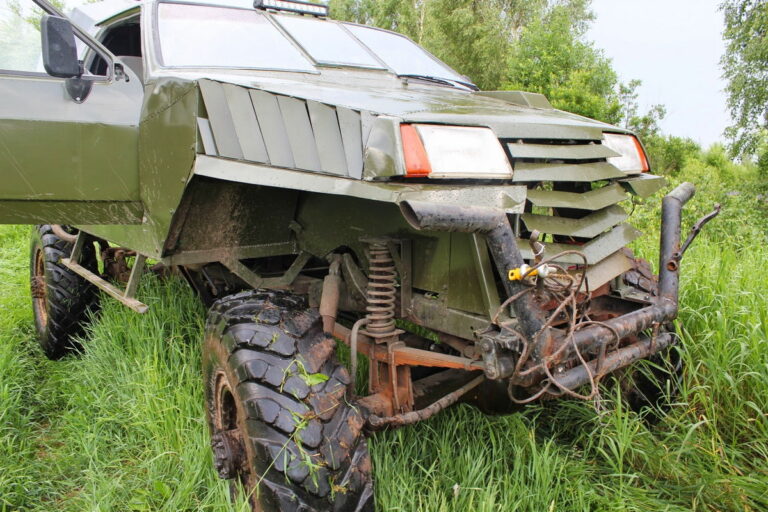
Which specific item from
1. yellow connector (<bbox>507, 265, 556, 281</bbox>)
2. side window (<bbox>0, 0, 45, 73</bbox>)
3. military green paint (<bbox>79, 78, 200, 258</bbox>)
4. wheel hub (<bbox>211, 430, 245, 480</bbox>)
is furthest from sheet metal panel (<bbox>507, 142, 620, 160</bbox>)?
side window (<bbox>0, 0, 45, 73</bbox>)

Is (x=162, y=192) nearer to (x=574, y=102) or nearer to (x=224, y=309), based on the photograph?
(x=224, y=309)

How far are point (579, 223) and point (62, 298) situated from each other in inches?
132

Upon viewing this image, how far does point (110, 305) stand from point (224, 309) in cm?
202

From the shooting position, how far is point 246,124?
6.86ft

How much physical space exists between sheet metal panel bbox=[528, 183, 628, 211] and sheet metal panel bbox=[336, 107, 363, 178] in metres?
0.59

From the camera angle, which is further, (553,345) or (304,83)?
(304,83)

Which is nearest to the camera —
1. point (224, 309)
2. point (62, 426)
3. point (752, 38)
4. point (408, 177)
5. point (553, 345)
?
point (408, 177)

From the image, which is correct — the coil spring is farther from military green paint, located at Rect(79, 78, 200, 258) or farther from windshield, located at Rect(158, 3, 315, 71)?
windshield, located at Rect(158, 3, 315, 71)

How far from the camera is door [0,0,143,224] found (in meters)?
2.53

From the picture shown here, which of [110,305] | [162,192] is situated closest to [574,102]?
[110,305]

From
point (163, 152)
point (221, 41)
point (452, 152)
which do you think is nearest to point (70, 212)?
point (163, 152)

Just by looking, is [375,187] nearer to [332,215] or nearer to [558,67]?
[332,215]

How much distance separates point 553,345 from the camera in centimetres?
195

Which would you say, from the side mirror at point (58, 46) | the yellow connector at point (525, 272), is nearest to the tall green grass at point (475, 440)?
the yellow connector at point (525, 272)
